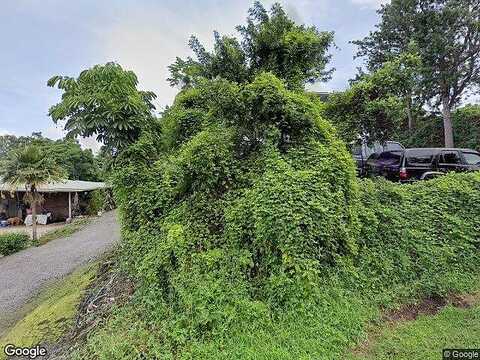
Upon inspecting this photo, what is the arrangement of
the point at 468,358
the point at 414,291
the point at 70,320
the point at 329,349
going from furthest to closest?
1. the point at 70,320
2. the point at 414,291
3. the point at 329,349
4. the point at 468,358

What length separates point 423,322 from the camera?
3867 millimetres

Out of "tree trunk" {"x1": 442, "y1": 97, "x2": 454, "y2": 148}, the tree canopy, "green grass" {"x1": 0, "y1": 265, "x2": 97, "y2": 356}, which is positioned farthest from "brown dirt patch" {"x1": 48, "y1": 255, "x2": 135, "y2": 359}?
"tree trunk" {"x1": 442, "y1": 97, "x2": 454, "y2": 148}

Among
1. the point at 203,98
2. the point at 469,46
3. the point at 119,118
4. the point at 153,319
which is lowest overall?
the point at 153,319

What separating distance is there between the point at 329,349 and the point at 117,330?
7.91ft

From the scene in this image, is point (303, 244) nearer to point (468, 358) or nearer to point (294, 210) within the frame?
point (294, 210)

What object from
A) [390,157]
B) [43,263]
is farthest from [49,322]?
[390,157]

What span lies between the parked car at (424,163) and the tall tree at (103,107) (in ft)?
21.9

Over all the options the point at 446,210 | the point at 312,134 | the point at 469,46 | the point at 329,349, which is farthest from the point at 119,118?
the point at 469,46

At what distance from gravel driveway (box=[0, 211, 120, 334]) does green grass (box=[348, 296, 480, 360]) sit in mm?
6241

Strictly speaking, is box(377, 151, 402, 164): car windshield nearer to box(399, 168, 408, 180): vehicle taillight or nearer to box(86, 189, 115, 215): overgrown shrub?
box(399, 168, 408, 180): vehicle taillight

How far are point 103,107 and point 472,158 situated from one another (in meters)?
9.67

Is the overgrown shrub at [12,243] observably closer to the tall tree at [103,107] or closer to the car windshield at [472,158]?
the tall tree at [103,107]

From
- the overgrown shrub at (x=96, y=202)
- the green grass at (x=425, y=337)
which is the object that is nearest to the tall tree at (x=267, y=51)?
the green grass at (x=425, y=337)

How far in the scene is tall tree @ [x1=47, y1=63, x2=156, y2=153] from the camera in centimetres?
510
